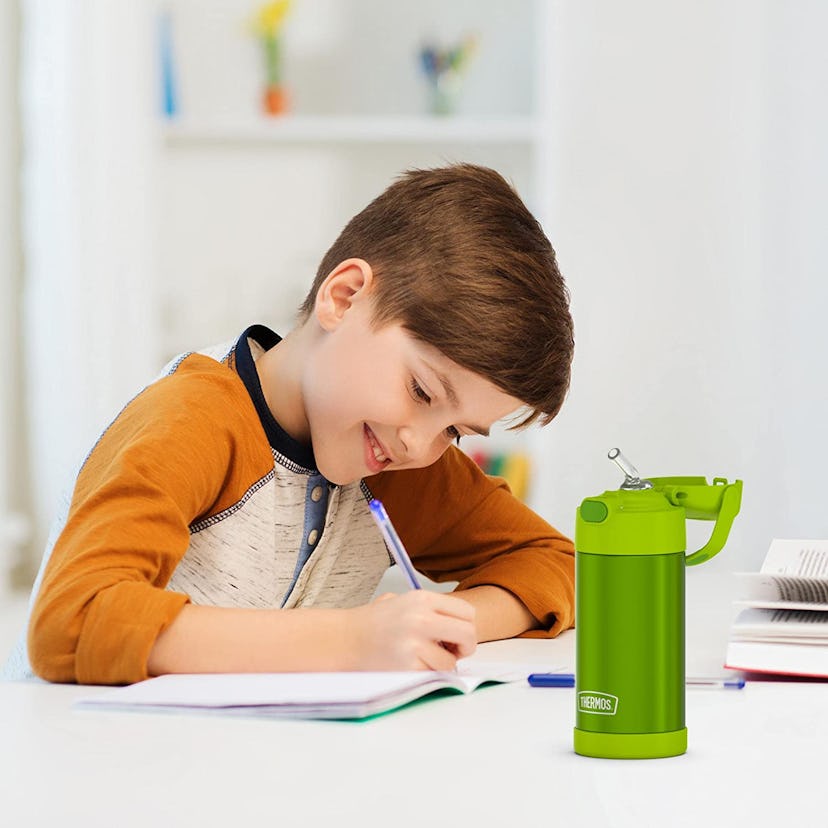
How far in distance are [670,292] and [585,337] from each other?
0.21 metres

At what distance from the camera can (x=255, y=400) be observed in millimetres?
1139

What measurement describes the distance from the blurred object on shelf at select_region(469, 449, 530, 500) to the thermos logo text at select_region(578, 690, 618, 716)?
218 centimetres

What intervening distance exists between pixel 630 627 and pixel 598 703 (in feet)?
0.13

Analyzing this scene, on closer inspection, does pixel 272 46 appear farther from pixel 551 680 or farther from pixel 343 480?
pixel 551 680

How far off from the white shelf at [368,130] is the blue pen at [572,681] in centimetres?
214

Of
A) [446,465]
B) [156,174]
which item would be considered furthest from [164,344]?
[446,465]

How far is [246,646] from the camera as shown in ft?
2.82

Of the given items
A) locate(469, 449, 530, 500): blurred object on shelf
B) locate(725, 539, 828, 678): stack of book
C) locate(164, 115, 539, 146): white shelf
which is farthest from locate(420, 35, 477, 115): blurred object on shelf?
locate(725, 539, 828, 678): stack of book

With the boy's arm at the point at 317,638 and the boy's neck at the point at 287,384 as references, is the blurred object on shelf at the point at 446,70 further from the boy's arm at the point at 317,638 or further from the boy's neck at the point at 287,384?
the boy's arm at the point at 317,638

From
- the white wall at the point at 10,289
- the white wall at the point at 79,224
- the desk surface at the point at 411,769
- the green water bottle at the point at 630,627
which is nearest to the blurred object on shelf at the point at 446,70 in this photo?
the white wall at the point at 79,224

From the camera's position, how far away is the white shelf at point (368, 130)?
286 cm

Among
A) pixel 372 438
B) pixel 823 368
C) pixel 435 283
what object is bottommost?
pixel 823 368

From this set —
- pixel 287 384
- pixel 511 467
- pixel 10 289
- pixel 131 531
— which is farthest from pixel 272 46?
pixel 131 531

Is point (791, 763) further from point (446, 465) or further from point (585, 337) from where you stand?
point (585, 337)
